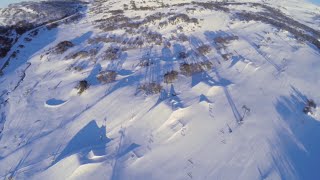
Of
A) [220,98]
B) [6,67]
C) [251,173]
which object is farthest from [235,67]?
[6,67]

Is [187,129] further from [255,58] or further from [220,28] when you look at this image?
[220,28]

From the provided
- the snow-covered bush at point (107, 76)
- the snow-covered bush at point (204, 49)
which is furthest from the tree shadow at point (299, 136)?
the snow-covered bush at point (107, 76)

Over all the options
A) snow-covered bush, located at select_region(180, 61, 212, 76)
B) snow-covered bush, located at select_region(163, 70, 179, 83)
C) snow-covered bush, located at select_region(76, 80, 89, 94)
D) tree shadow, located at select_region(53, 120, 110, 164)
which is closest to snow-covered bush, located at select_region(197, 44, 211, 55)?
snow-covered bush, located at select_region(180, 61, 212, 76)

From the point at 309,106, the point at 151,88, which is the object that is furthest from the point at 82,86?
the point at 309,106

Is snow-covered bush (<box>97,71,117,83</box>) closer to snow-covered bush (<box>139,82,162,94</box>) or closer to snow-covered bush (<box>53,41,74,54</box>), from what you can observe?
snow-covered bush (<box>139,82,162,94</box>)

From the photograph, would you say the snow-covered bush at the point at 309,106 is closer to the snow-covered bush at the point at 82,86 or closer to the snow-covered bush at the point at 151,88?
the snow-covered bush at the point at 151,88

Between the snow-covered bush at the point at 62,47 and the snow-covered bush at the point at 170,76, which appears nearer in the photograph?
the snow-covered bush at the point at 170,76

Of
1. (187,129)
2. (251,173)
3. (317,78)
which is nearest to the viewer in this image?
(251,173)

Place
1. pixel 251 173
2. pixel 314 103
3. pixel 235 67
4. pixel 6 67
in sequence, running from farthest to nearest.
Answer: pixel 6 67 < pixel 235 67 < pixel 314 103 < pixel 251 173

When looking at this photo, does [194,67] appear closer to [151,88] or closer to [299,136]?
[151,88]
